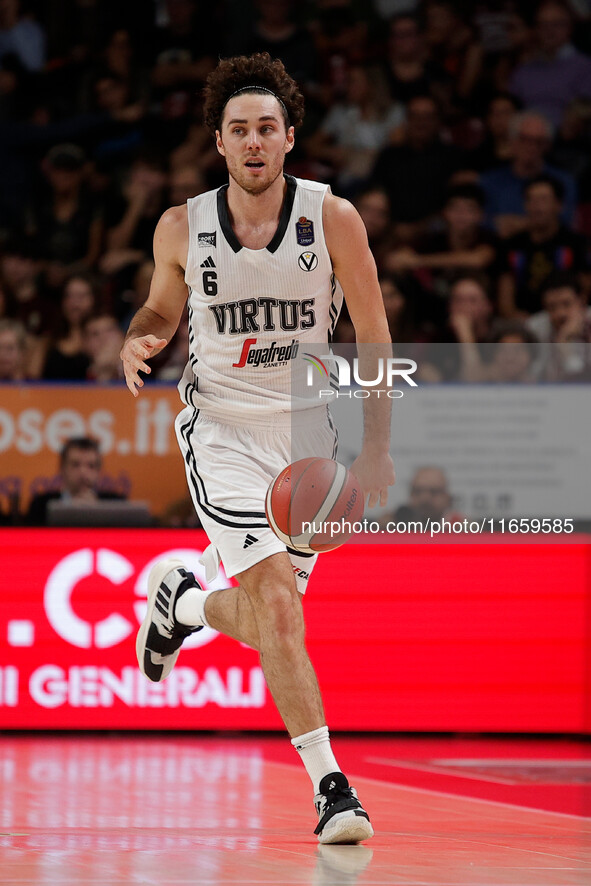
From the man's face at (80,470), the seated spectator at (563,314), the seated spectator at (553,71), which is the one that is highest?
the seated spectator at (553,71)

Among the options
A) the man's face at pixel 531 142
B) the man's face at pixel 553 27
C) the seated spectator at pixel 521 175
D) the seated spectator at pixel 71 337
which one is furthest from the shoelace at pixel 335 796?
the man's face at pixel 553 27

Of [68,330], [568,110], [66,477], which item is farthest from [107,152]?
[66,477]

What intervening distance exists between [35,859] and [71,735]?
3.35 metres

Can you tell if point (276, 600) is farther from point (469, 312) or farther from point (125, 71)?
point (125, 71)

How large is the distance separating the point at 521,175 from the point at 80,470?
5.03 meters

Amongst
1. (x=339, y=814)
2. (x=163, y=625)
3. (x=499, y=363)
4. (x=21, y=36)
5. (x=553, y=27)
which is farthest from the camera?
(x=21, y=36)

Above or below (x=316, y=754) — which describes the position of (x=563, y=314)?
above

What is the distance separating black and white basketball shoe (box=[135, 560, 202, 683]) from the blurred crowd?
358 cm

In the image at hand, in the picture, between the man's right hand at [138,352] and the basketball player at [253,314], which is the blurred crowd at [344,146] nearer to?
the basketball player at [253,314]

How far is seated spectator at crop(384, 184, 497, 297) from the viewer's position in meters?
9.43

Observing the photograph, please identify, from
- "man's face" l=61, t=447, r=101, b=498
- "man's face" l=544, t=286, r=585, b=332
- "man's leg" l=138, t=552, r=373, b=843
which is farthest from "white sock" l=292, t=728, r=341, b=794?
"man's face" l=544, t=286, r=585, b=332

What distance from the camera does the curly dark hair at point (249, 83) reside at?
4.27 m

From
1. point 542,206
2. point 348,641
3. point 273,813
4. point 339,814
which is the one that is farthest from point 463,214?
point 339,814

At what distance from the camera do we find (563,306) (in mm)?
8219
